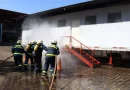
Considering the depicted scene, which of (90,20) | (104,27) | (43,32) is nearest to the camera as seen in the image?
(104,27)

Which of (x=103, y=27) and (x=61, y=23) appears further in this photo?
(x=61, y=23)

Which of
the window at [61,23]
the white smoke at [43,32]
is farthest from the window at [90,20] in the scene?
the window at [61,23]

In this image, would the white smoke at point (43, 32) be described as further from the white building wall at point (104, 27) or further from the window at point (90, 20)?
the window at point (90, 20)

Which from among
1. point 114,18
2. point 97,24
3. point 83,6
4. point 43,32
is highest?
point 83,6

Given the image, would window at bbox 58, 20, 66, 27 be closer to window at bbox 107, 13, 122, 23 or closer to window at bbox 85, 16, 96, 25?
window at bbox 85, 16, 96, 25

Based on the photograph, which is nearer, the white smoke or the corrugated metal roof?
the corrugated metal roof

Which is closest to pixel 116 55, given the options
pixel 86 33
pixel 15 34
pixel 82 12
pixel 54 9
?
pixel 86 33

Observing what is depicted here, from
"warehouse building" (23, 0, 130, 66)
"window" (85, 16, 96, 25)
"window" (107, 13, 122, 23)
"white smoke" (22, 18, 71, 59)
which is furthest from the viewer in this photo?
"white smoke" (22, 18, 71, 59)

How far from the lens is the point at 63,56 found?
17.4m

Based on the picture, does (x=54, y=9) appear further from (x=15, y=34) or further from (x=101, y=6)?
(x=15, y=34)

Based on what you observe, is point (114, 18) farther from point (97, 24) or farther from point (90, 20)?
point (90, 20)

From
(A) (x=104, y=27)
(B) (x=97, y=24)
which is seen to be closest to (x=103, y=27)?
(A) (x=104, y=27)

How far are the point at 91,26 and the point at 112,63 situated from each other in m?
3.15

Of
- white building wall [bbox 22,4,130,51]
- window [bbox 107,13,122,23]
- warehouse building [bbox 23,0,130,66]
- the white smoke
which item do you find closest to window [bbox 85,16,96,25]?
warehouse building [bbox 23,0,130,66]
